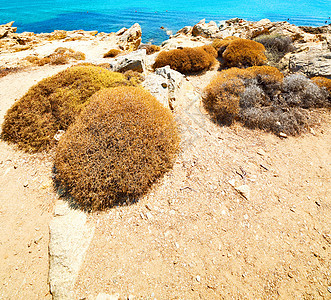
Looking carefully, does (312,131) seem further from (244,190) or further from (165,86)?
(165,86)

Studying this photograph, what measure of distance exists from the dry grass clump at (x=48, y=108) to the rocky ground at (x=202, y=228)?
25.2 inches

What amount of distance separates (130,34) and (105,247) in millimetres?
31214

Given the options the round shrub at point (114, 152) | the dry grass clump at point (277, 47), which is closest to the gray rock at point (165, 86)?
the round shrub at point (114, 152)

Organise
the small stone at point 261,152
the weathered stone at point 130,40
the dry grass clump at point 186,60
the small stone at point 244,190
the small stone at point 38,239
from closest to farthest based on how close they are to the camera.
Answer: the small stone at point 38,239 < the small stone at point 244,190 < the small stone at point 261,152 < the dry grass clump at point 186,60 < the weathered stone at point 130,40

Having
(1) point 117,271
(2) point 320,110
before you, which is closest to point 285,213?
(1) point 117,271

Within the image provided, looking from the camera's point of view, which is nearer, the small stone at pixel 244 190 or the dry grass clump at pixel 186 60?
the small stone at pixel 244 190

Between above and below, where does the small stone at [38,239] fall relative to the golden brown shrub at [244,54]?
below

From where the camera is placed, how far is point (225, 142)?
5.93m

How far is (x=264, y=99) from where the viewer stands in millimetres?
7742

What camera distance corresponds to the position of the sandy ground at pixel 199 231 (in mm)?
2961

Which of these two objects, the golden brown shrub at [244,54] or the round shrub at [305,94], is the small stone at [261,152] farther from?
the golden brown shrub at [244,54]

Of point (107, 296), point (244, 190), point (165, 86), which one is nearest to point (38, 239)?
point (107, 296)

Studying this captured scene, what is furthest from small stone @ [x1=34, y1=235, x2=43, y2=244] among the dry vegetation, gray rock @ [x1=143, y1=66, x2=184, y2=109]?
the dry vegetation

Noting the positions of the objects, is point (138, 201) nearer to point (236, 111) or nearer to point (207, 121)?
point (207, 121)
